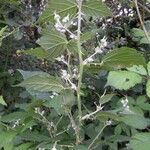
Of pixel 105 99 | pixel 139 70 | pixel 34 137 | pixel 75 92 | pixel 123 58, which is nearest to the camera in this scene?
pixel 123 58

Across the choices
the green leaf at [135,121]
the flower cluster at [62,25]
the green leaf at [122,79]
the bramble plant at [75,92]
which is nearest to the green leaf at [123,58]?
the bramble plant at [75,92]

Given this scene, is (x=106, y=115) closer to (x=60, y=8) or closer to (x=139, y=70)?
(x=60, y=8)

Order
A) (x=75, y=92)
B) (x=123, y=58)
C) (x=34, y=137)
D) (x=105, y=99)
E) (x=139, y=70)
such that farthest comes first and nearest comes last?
(x=139, y=70)
(x=75, y=92)
(x=34, y=137)
(x=105, y=99)
(x=123, y=58)

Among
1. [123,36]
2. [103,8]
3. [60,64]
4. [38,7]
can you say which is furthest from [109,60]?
[38,7]

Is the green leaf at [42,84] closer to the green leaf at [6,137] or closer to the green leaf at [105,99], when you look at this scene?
the green leaf at [105,99]

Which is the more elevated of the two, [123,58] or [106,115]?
[123,58]

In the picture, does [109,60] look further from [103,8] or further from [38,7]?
[38,7]

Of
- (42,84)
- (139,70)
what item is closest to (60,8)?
(42,84)

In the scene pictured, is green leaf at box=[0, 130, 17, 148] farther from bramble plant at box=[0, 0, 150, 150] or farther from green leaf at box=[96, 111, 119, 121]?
green leaf at box=[96, 111, 119, 121]
